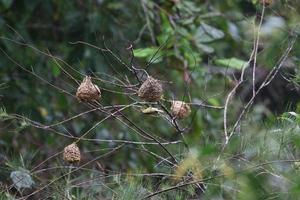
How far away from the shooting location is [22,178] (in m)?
1.90

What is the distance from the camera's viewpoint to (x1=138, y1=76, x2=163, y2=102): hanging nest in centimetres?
170

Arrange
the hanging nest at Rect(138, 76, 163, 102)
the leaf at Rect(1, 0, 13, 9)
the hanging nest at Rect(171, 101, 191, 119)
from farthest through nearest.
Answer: the leaf at Rect(1, 0, 13, 9) → the hanging nest at Rect(171, 101, 191, 119) → the hanging nest at Rect(138, 76, 163, 102)

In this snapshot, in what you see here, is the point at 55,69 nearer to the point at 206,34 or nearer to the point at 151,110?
the point at 206,34

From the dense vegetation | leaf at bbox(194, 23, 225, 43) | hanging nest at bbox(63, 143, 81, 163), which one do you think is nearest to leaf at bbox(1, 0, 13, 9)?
the dense vegetation

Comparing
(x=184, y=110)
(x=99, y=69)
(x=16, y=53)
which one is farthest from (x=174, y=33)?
(x=184, y=110)

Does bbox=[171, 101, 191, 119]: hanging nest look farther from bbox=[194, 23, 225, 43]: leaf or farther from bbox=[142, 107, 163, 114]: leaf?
bbox=[194, 23, 225, 43]: leaf

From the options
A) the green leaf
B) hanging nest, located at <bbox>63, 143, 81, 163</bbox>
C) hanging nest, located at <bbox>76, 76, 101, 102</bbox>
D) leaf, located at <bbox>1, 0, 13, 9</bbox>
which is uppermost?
hanging nest, located at <bbox>76, 76, 101, 102</bbox>

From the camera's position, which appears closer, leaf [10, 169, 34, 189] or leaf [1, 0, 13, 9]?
leaf [10, 169, 34, 189]

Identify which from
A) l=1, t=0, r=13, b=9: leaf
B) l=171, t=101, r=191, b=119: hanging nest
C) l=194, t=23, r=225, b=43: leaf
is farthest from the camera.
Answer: l=194, t=23, r=225, b=43: leaf

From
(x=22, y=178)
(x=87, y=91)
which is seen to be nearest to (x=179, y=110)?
(x=87, y=91)

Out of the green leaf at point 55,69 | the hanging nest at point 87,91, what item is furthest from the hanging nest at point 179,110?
the green leaf at point 55,69

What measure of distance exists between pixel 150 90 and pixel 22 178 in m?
0.41

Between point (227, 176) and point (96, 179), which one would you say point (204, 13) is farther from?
point (227, 176)

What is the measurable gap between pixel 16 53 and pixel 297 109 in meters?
1.49
